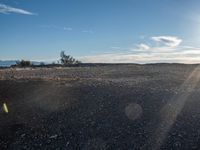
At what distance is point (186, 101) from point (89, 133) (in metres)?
4.37

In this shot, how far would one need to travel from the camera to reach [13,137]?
1080 centimetres

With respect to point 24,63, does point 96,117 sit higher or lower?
higher

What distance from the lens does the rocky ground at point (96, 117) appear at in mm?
10250

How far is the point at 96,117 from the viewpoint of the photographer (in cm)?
1148

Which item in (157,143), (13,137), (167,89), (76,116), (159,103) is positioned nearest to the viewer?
(157,143)

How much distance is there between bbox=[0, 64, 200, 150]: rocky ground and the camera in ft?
33.6

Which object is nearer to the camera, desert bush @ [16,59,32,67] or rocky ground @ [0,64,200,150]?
rocky ground @ [0,64,200,150]

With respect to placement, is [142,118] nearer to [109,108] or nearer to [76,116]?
[109,108]

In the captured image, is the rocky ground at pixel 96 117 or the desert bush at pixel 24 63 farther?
the desert bush at pixel 24 63

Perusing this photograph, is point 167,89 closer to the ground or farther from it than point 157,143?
farther from it

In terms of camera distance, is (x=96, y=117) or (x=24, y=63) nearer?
(x=96, y=117)

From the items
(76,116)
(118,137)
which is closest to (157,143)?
(118,137)

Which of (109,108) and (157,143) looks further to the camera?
(109,108)

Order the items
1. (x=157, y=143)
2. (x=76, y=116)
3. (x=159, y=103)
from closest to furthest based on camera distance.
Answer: (x=157, y=143) → (x=76, y=116) → (x=159, y=103)
